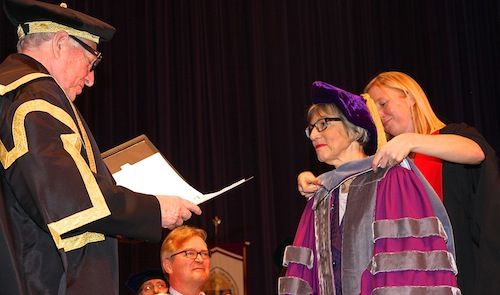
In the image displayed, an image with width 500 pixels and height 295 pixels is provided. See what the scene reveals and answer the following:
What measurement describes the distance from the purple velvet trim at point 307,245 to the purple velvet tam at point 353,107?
0.39 meters

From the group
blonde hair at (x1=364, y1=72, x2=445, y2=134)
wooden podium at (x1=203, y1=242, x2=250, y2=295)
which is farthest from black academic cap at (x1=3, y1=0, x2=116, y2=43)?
wooden podium at (x1=203, y1=242, x2=250, y2=295)

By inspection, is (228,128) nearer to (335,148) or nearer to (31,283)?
(335,148)

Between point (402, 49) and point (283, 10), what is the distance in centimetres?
132

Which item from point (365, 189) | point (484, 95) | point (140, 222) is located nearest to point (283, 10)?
point (484, 95)

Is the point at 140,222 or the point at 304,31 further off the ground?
the point at 304,31

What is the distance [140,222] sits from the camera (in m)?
2.84

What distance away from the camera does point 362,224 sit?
10.9ft

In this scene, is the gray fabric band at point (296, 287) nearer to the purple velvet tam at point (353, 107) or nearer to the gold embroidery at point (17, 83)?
the purple velvet tam at point (353, 107)

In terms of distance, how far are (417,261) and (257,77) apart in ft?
17.3

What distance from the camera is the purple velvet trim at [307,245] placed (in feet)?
11.4

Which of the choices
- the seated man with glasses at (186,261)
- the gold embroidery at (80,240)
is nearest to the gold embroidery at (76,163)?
the gold embroidery at (80,240)

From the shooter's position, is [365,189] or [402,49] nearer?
[365,189]

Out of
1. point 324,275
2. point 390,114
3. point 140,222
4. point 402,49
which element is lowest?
point 324,275

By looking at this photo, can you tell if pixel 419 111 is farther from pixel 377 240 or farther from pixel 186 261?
pixel 186 261
